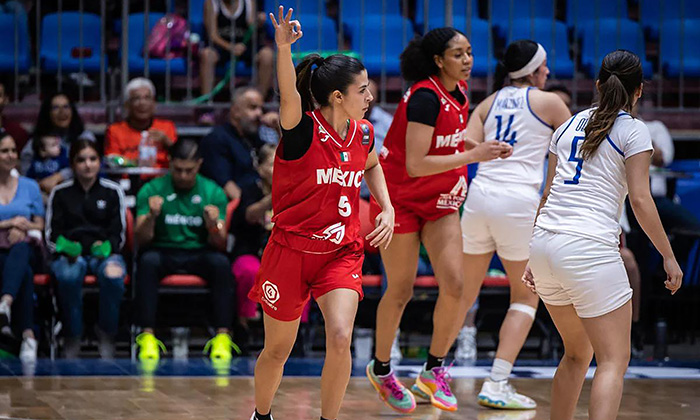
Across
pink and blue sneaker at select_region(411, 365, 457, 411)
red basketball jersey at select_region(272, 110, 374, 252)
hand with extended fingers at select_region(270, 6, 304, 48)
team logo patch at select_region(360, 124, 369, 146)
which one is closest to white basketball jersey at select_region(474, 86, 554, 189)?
pink and blue sneaker at select_region(411, 365, 457, 411)

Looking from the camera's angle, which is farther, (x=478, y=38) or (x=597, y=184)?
(x=478, y=38)

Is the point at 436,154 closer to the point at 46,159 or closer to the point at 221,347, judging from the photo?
the point at 221,347

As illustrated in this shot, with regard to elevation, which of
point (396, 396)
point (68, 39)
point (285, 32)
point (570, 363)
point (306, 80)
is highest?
point (68, 39)

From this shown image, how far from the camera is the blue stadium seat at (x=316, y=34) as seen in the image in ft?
33.3

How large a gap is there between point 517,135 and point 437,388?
1332 mm

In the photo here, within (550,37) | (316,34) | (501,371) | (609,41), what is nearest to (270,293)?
(501,371)

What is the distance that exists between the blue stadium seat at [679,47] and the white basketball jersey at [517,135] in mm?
4937

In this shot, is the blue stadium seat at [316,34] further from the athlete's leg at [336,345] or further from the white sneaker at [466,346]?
the athlete's leg at [336,345]

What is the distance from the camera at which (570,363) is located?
436cm

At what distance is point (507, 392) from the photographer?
575 centimetres

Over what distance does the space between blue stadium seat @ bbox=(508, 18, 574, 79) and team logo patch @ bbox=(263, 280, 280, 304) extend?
5.98 meters

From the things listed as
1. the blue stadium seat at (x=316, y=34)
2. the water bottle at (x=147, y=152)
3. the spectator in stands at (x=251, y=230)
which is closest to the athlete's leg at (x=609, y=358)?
the spectator in stands at (x=251, y=230)

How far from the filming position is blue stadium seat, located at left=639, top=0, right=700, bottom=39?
34.7 ft

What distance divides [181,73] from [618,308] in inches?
260
